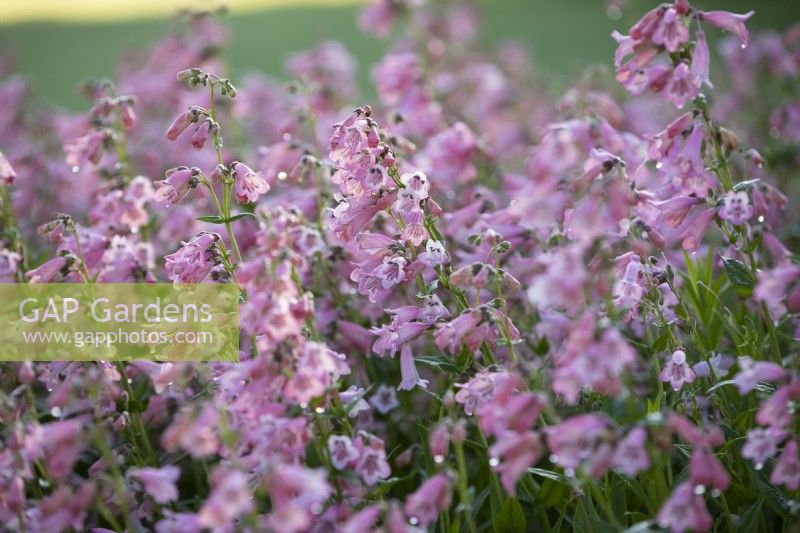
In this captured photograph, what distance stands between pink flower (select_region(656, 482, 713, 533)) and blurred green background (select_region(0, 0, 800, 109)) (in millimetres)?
10976

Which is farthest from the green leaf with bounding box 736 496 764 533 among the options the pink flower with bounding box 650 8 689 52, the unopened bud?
the pink flower with bounding box 650 8 689 52

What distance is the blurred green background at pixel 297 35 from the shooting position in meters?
13.5

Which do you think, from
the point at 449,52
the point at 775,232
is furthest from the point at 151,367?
the point at 449,52

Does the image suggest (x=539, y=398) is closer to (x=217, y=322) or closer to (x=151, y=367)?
(x=217, y=322)

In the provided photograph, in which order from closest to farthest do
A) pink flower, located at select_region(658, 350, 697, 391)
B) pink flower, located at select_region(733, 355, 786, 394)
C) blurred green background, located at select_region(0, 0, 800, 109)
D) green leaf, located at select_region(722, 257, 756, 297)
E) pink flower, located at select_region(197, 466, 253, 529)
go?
pink flower, located at select_region(197, 466, 253, 529)
pink flower, located at select_region(733, 355, 786, 394)
pink flower, located at select_region(658, 350, 697, 391)
green leaf, located at select_region(722, 257, 756, 297)
blurred green background, located at select_region(0, 0, 800, 109)

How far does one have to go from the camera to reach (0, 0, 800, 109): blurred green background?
13461 mm

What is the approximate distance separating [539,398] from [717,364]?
4.27 ft

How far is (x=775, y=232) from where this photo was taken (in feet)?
15.8

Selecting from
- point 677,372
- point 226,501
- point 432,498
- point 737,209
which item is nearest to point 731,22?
point 737,209

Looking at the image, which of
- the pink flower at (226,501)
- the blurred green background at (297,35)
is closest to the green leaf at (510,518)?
the pink flower at (226,501)

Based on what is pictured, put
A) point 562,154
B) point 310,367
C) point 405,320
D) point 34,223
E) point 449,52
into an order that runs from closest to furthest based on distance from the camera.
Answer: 1. point 562,154
2. point 310,367
3. point 405,320
4. point 34,223
5. point 449,52

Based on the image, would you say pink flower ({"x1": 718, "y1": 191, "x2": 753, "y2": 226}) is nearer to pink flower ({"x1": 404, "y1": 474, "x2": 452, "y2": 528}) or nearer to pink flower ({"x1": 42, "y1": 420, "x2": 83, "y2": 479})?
pink flower ({"x1": 404, "y1": 474, "x2": 452, "y2": 528})

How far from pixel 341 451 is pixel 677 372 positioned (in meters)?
1.13

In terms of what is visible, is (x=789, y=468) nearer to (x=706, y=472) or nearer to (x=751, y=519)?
(x=706, y=472)
